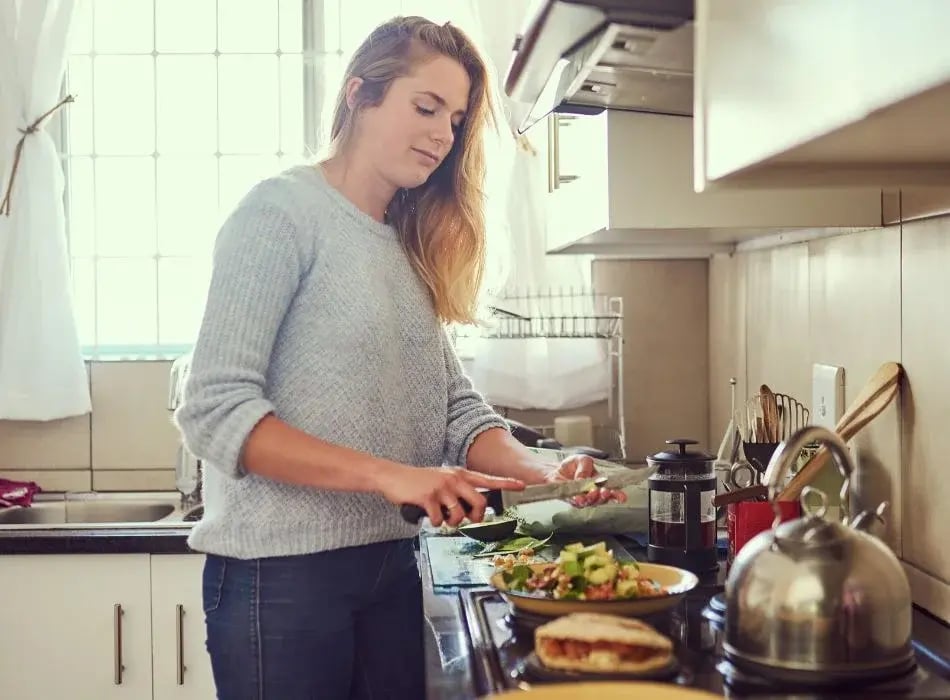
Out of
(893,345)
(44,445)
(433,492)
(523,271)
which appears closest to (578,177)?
(523,271)

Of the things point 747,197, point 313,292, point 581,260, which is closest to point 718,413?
point 581,260

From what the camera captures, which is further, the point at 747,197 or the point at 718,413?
the point at 718,413

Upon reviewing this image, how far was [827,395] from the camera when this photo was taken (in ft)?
6.08

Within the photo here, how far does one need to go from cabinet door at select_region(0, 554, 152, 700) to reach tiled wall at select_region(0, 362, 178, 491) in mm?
585

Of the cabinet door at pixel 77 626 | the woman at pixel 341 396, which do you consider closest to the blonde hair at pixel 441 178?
the woman at pixel 341 396

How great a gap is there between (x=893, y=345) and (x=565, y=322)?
143 cm

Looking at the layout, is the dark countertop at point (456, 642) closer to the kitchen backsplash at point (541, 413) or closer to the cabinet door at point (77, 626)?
the cabinet door at point (77, 626)

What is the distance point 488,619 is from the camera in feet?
4.84

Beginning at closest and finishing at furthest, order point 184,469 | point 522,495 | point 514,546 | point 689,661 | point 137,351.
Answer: point 689,661 < point 522,495 < point 514,546 < point 184,469 < point 137,351

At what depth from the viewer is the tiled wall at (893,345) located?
146 centimetres

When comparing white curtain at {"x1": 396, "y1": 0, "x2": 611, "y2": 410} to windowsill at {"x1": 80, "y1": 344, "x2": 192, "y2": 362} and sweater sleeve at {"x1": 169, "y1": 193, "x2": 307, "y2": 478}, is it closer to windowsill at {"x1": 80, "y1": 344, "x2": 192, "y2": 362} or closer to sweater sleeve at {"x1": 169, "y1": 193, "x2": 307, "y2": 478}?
windowsill at {"x1": 80, "y1": 344, "x2": 192, "y2": 362}

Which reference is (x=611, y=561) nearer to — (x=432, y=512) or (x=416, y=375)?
(x=432, y=512)

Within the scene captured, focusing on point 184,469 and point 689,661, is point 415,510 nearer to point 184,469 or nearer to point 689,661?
point 689,661

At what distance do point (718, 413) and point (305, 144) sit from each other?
4.12ft
